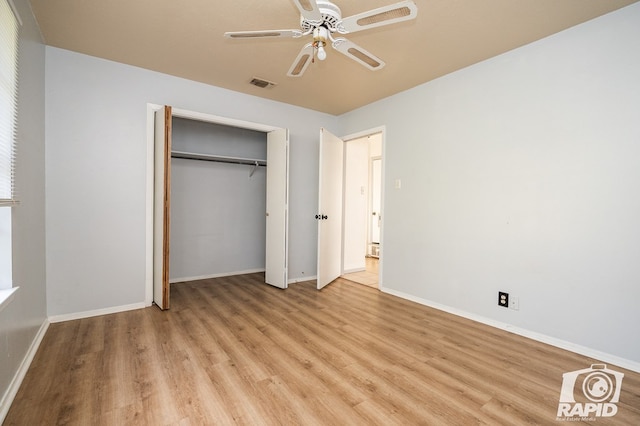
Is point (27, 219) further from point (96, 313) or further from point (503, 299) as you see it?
point (503, 299)

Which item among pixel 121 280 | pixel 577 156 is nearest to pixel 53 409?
pixel 121 280

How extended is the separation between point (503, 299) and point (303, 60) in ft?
9.30

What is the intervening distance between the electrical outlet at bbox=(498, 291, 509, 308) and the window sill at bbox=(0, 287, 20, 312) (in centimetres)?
364

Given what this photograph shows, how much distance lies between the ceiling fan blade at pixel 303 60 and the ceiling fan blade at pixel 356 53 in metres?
0.19

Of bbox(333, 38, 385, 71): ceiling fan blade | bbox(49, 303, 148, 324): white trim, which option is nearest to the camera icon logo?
bbox(333, 38, 385, 71): ceiling fan blade

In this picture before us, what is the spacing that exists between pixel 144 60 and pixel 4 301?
2.57 meters

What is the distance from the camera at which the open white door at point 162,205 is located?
304 centimetres

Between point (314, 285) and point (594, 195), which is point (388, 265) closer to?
point (314, 285)

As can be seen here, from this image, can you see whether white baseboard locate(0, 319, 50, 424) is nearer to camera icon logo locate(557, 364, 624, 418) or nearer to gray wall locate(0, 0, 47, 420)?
gray wall locate(0, 0, 47, 420)

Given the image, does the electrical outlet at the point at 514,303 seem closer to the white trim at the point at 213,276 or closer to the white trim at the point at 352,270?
the white trim at the point at 352,270

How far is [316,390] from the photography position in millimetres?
1814

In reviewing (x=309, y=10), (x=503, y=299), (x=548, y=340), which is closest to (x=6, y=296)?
(x=309, y=10)

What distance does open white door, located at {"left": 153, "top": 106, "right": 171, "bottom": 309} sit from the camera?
3035 millimetres

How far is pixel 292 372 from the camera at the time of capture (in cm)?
201
